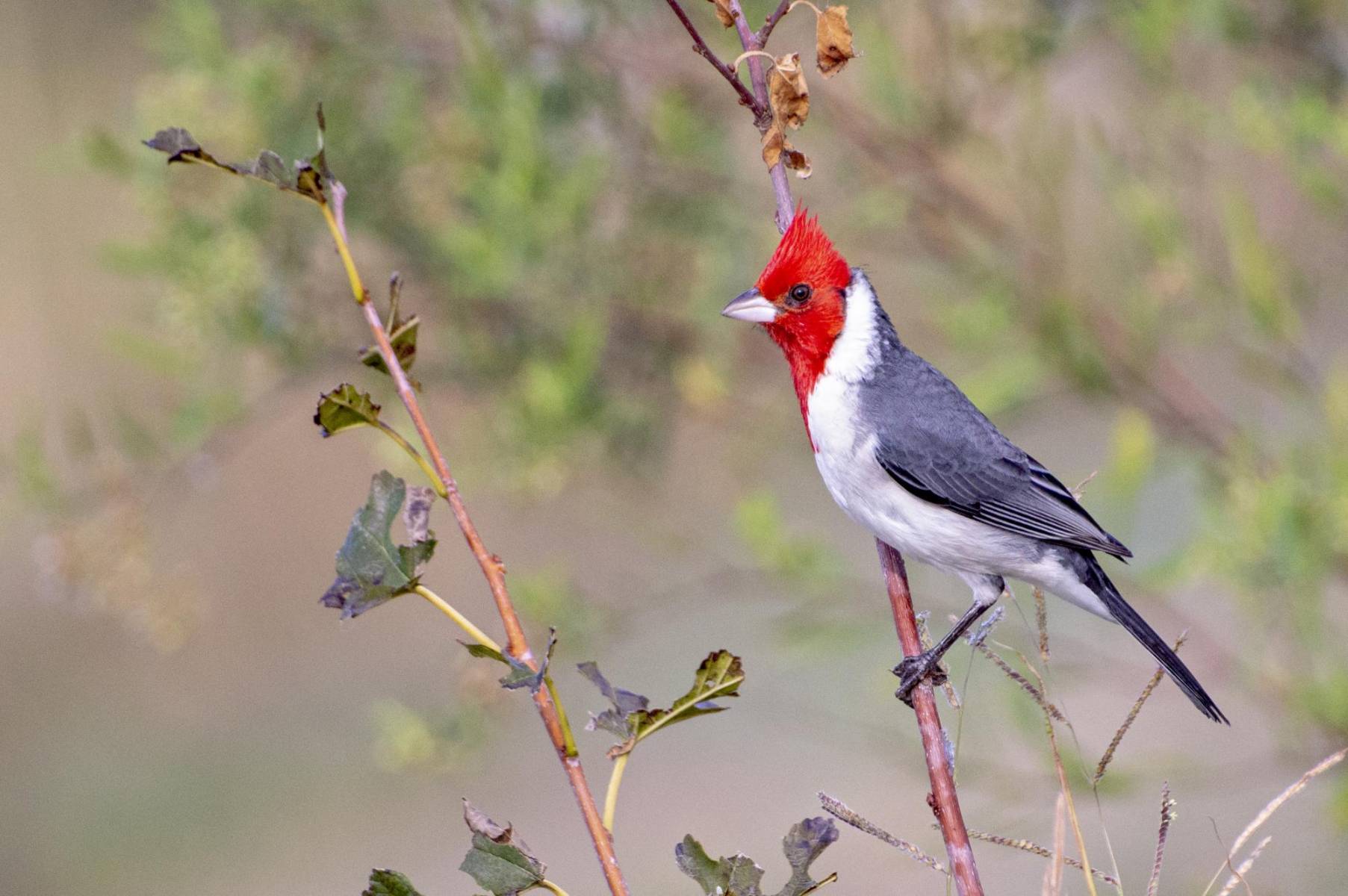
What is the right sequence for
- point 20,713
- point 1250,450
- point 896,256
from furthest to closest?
point 20,713 < point 896,256 < point 1250,450

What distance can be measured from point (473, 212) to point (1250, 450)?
2297 millimetres

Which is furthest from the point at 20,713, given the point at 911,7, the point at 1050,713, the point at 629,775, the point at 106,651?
the point at 1050,713

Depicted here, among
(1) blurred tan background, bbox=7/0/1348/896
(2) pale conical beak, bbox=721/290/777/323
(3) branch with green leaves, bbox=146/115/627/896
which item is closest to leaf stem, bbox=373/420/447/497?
(3) branch with green leaves, bbox=146/115/627/896

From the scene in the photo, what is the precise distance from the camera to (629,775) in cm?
772

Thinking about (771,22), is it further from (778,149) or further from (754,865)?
(754,865)

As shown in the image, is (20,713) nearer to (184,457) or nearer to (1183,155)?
(184,457)

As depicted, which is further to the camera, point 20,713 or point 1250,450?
point 20,713

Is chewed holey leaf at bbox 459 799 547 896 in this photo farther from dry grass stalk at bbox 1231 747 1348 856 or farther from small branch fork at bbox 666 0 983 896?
dry grass stalk at bbox 1231 747 1348 856

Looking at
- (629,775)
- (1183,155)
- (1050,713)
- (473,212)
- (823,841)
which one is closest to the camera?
(823,841)

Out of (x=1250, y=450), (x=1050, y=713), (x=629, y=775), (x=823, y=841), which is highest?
(x=629, y=775)

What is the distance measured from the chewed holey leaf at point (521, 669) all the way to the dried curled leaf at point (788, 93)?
75 cm

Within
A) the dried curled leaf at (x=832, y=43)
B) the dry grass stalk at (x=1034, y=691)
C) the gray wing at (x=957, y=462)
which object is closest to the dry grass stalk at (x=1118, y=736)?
the dry grass stalk at (x=1034, y=691)

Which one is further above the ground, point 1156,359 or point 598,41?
point 598,41

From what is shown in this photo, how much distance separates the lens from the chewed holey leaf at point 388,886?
1.07m
